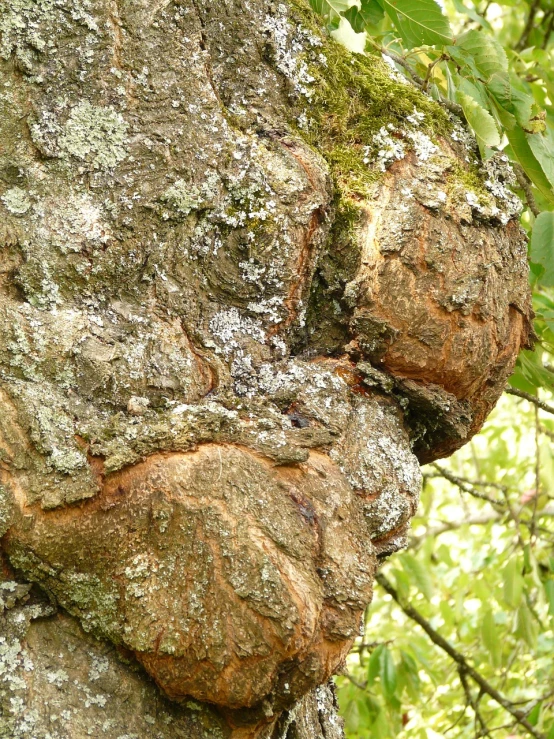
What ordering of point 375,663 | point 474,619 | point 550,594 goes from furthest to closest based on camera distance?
point 474,619
point 375,663
point 550,594

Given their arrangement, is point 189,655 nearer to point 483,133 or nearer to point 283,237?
point 283,237

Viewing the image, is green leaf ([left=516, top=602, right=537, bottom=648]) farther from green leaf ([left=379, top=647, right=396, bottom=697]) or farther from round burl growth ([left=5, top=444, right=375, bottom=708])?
round burl growth ([left=5, top=444, right=375, bottom=708])

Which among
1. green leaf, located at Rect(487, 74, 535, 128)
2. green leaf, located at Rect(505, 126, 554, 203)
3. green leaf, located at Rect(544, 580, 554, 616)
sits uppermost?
green leaf, located at Rect(487, 74, 535, 128)

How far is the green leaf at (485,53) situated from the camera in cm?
124

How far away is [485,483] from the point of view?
2.24 metres

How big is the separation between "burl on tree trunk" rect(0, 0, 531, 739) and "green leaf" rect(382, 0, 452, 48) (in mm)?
94

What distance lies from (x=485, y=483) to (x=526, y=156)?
1.21 m

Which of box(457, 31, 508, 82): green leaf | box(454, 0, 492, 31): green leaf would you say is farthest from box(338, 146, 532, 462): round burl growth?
box(454, 0, 492, 31): green leaf

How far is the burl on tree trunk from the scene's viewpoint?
0.87 meters

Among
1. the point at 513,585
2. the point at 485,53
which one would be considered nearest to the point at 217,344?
the point at 485,53

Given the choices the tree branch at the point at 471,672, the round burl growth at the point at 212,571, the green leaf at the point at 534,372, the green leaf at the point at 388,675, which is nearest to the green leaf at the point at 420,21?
the green leaf at the point at 534,372

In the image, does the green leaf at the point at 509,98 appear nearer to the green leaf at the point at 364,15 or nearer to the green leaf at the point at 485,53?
the green leaf at the point at 485,53

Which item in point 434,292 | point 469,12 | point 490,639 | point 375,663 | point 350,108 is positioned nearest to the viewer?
point 434,292

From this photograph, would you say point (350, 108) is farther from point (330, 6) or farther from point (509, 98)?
point (509, 98)
